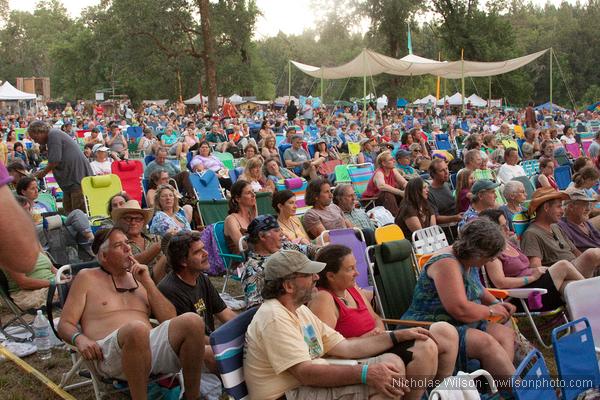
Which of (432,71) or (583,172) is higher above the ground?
(432,71)

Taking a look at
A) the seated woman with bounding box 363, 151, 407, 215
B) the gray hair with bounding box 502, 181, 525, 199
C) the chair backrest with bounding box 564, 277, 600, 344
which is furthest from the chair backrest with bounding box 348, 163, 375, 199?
the chair backrest with bounding box 564, 277, 600, 344

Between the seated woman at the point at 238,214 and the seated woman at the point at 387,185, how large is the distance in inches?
103

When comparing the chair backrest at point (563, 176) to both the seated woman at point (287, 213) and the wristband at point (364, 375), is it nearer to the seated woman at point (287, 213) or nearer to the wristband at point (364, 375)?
the seated woman at point (287, 213)

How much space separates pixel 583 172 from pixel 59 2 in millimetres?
109996

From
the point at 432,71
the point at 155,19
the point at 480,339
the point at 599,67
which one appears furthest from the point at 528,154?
the point at 599,67

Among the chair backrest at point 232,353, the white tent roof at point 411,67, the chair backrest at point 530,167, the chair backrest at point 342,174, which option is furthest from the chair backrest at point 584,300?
the white tent roof at point 411,67

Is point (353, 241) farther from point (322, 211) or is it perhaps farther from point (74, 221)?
point (74, 221)

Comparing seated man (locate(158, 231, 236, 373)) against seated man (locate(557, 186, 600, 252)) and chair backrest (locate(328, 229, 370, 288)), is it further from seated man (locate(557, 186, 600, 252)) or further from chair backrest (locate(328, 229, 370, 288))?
seated man (locate(557, 186, 600, 252))

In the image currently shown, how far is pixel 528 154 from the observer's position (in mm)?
13422

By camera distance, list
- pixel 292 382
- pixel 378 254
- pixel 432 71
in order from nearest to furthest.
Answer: pixel 292 382, pixel 378 254, pixel 432 71

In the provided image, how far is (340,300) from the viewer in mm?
3781

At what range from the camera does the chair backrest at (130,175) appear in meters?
9.47

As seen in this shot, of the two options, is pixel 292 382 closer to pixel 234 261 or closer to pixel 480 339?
pixel 480 339

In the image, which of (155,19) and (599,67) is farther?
(599,67)
